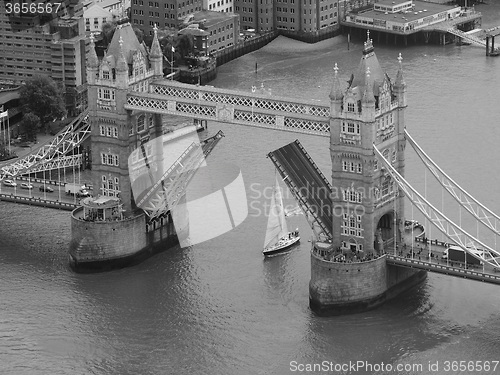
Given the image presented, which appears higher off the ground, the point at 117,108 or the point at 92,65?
the point at 92,65

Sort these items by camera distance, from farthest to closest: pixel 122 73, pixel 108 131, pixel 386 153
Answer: pixel 108 131, pixel 122 73, pixel 386 153

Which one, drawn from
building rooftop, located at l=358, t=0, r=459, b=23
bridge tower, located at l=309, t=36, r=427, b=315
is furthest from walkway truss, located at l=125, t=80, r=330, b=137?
building rooftop, located at l=358, t=0, r=459, b=23

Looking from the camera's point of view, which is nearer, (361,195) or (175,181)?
(361,195)

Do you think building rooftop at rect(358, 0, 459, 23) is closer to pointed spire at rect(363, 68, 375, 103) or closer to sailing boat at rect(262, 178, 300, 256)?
sailing boat at rect(262, 178, 300, 256)

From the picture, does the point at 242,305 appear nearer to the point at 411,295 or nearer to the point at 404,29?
the point at 411,295

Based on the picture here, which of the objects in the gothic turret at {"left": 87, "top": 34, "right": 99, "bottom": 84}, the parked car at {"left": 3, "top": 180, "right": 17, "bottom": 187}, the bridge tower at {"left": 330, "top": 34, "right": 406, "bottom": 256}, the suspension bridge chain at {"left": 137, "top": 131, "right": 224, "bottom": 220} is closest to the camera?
the bridge tower at {"left": 330, "top": 34, "right": 406, "bottom": 256}

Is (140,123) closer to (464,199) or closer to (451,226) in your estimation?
(464,199)

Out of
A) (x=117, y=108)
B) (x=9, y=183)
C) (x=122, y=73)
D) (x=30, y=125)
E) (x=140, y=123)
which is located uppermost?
(x=122, y=73)

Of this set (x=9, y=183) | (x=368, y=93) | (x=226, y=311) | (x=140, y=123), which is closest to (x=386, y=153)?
(x=368, y=93)
